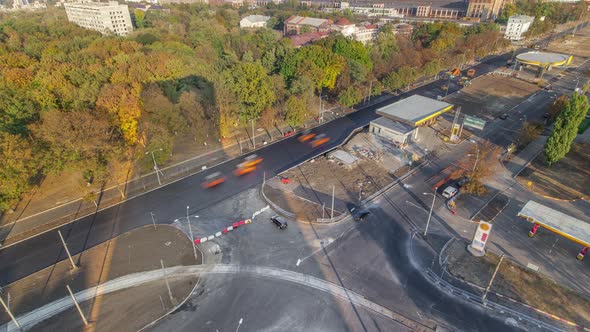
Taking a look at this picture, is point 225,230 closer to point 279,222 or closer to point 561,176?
point 279,222

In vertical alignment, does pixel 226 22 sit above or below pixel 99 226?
above

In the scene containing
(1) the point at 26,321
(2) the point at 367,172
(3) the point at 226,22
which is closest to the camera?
(1) the point at 26,321

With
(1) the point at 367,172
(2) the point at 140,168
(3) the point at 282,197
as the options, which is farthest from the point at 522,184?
(2) the point at 140,168

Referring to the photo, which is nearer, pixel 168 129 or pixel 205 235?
pixel 205 235

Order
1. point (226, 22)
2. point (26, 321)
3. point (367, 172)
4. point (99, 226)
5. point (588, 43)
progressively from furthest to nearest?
point (226, 22)
point (588, 43)
point (367, 172)
point (99, 226)
point (26, 321)

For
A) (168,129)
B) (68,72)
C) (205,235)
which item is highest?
(68,72)

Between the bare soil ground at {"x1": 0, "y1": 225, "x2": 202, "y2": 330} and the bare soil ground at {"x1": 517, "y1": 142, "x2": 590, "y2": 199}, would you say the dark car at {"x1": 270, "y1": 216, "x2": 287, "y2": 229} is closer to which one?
the bare soil ground at {"x1": 0, "y1": 225, "x2": 202, "y2": 330}

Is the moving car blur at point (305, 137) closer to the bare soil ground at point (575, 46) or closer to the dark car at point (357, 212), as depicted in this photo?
the dark car at point (357, 212)

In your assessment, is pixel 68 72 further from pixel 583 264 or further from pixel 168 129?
pixel 583 264
